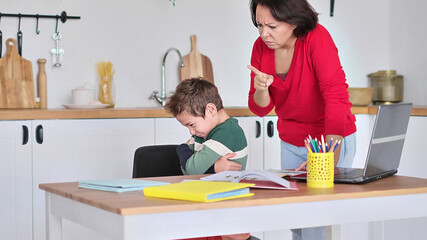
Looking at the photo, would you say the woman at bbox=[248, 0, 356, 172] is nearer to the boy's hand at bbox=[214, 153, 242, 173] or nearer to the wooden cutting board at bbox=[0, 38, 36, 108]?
the boy's hand at bbox=[214, 153, 242, 173]

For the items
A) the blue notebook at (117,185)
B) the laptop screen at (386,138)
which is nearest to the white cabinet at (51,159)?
the blue notebook at (117,185)

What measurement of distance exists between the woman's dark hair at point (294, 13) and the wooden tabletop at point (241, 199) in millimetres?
638

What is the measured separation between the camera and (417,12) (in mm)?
4082

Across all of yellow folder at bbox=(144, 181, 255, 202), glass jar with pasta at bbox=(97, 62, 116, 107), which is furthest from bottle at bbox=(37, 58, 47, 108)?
yellow folder at bbox=(144, 181, 255, 202)

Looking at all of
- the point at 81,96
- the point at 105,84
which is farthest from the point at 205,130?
the point at 105,84

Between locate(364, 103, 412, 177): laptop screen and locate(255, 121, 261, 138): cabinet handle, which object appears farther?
locate(255, 121, 261, 138): cabinet handle

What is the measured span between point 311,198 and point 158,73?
254 cm

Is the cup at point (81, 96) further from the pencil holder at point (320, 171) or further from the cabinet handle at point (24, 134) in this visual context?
the pencil holder at point (320, 171)

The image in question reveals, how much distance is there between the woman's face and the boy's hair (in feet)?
0.89

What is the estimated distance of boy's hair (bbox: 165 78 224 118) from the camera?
2152mm

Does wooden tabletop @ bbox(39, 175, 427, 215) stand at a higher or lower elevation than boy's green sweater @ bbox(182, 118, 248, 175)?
lower

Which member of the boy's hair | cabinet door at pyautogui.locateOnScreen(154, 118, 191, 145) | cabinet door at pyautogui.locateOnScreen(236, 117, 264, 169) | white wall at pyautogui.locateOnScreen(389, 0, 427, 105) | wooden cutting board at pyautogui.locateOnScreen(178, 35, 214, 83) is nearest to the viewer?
the boy's hair

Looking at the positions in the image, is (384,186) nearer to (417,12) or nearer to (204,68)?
(204,68)

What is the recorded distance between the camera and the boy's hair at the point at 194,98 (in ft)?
7.06
